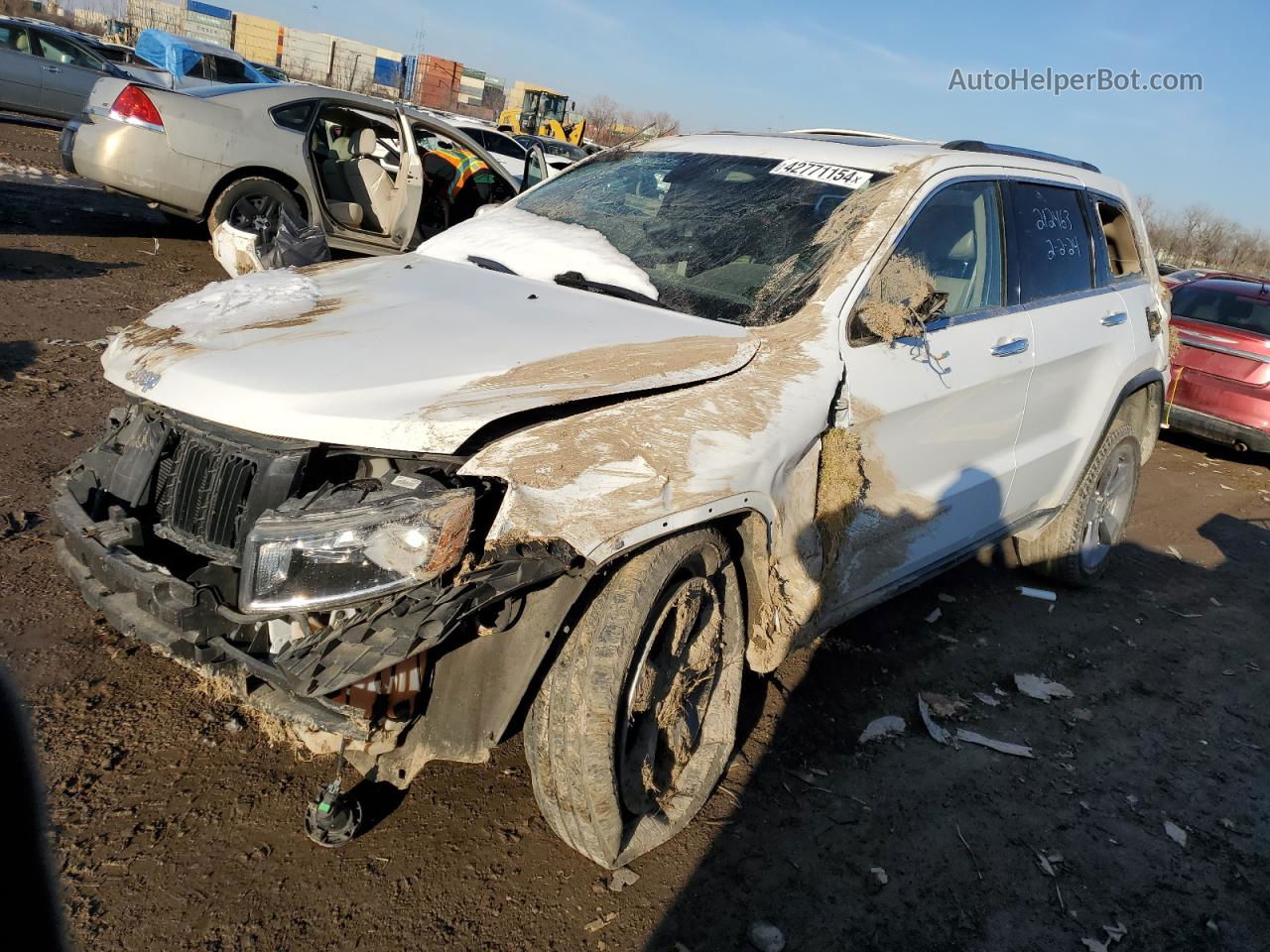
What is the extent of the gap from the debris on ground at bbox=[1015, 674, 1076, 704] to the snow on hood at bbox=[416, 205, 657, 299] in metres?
2.32

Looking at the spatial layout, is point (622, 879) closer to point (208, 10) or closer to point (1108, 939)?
point (1108, 939)

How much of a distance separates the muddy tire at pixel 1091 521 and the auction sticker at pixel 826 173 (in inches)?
85.7

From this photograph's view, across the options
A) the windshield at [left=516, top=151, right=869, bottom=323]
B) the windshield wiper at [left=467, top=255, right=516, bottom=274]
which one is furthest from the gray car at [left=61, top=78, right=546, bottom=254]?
the windshield wiper at [left=467, top=255, right=516, bottom=274]

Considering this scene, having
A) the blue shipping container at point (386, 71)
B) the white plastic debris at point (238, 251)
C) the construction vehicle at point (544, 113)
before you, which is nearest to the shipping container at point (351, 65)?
the blue shipping container at point (386, 71)

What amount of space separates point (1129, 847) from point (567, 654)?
2058 mm

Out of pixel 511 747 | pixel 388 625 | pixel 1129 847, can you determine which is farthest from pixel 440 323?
pixel 1129 847

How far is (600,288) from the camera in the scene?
315 centimetres

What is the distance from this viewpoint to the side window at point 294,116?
780 centimetres

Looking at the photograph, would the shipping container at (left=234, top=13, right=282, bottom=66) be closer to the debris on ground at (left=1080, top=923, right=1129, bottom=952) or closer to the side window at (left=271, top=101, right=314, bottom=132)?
the side window at (left=271, top=101, right=314, bottom=132)

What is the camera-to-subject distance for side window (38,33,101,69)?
49.1 feet

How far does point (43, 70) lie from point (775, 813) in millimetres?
17049

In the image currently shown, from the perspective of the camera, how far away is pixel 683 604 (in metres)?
2.44

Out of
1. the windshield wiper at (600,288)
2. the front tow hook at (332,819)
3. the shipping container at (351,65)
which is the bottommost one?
the front tow hook at (332,819)

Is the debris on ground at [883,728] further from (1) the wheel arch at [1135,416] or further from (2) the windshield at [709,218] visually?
(2) the windshield at [709,218]
